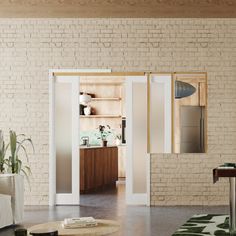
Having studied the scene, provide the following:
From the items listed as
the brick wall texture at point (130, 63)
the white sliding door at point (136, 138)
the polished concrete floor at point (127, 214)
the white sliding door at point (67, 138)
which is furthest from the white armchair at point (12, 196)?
the white sliding door at point (136, 138)

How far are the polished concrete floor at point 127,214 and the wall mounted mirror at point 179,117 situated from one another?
1.06 metres

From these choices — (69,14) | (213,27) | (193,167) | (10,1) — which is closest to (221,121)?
(193,167)

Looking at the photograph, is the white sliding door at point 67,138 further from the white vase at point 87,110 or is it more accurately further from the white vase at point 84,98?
the white vase at point 87,110

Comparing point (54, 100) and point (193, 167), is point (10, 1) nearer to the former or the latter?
point (54, 100)

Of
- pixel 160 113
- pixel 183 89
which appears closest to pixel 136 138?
pixel 160 113

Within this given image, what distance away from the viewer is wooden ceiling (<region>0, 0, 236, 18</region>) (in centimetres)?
916

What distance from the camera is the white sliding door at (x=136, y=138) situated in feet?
34.0

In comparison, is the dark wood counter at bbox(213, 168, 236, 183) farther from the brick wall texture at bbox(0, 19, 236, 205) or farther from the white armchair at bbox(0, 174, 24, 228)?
the brick wall texture at bbox(0, 19, 236, 205)

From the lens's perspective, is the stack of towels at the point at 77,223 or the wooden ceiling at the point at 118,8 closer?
the stack of towels at the point at 77,223

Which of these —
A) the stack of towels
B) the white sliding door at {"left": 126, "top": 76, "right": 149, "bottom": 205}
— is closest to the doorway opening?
the white sliding door at {"left": 126, "top": 76, "right": 149, "bottom": 205}

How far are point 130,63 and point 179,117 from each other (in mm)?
1188

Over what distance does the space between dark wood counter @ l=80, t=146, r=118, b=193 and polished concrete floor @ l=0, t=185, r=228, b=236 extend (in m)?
1.47

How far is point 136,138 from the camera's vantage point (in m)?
10.4

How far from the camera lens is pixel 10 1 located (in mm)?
9109
